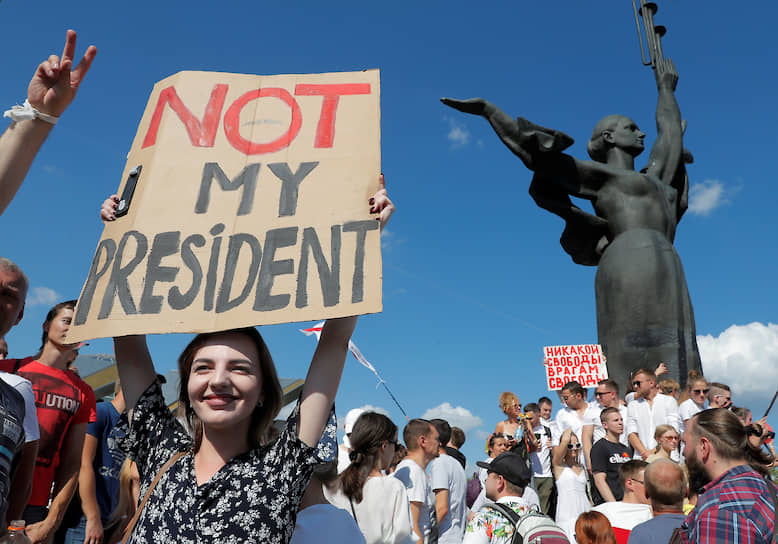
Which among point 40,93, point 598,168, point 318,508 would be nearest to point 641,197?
point 598,168

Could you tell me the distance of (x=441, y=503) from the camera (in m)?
5.13

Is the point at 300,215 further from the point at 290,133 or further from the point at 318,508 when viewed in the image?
the point at 318,508

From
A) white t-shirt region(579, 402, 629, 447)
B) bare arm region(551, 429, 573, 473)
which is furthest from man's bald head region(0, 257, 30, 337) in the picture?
white t-shirt region(579, 402, 629, 447)

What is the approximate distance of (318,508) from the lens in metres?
2.77

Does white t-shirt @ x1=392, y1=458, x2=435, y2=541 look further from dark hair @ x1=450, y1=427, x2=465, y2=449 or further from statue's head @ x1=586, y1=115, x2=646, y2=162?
statue's head @ x1=586, y1=115, x2=646, y2=162

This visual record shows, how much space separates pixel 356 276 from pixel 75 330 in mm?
864

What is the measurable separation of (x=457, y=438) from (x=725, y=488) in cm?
455

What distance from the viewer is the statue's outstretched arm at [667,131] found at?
11789 mm

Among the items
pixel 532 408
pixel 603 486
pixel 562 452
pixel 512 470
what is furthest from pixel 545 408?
pixel 512 470

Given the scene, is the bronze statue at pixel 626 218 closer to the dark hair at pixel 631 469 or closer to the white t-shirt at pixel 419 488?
the dark hair at pixel 631 469

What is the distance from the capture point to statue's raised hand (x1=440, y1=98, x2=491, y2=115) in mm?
10484

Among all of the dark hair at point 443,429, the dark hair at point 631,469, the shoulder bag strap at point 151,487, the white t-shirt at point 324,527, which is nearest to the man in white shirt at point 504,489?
the dark hair at point 631,469

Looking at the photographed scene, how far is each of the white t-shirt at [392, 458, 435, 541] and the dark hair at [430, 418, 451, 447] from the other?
1293 mm

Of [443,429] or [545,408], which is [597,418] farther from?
[443,429]
